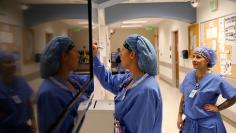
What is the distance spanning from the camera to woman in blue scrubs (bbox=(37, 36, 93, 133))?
2.44 ft

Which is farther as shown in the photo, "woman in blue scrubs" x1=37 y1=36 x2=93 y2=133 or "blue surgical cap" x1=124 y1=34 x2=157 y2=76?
"blue surgical cap" x1=124 y1=34 x2=157 y2=76

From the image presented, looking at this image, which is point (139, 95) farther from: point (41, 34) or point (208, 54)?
point (208, 54)

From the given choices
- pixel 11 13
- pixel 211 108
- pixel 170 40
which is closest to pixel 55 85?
pixel 11 13

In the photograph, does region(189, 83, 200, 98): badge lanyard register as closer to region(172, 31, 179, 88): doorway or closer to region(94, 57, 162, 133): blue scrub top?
region(94, 57, 162, 133): blue scrub top

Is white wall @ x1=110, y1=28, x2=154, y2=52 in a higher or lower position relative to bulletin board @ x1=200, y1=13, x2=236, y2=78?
higher

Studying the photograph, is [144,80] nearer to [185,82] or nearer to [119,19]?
[185,82]

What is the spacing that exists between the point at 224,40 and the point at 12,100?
18.3 ft

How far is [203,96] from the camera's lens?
288 centimetres

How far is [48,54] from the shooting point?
0.82 m

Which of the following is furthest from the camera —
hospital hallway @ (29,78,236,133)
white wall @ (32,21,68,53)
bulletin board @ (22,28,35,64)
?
hospital hallway @ (29,78,236,133)

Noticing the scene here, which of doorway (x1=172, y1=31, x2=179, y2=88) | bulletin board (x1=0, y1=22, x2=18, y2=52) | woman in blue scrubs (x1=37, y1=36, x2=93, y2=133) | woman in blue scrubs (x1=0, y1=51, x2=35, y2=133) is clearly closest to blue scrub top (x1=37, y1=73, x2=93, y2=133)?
woman in blue scrubs (x1=37, y1=36, x2=93, y2=133)

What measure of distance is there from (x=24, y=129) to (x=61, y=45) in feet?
1.65

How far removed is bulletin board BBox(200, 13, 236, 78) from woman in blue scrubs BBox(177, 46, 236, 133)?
2.41 metres

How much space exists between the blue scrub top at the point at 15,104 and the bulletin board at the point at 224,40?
5096mm
